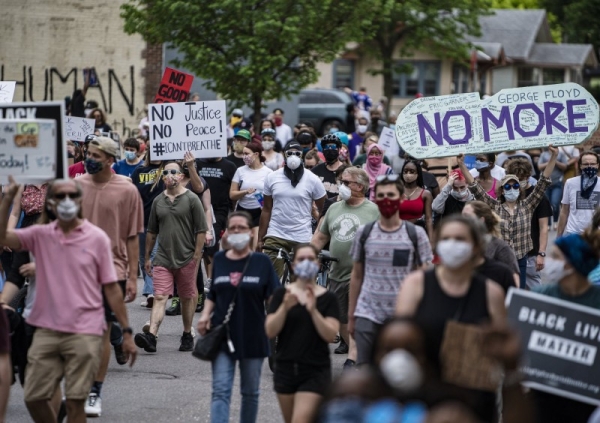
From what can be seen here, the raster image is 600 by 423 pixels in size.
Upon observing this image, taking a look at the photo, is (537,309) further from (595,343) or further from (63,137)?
(63,137)

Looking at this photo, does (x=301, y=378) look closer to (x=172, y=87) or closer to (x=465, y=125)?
(x=465, y=125)

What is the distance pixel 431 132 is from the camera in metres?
12.2

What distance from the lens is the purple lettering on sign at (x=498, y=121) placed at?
1229cm

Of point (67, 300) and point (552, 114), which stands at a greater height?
point (552, 114)

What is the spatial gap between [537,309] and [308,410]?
1410 mm

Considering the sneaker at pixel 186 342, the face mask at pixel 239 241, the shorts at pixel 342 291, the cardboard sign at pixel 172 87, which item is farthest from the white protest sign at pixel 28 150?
the cardboard sign at pixel 172 87

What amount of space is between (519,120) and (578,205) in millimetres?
1684

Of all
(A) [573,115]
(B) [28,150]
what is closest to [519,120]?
(A) [573,115]

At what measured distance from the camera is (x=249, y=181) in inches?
578

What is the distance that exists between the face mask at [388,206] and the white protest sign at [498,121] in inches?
142

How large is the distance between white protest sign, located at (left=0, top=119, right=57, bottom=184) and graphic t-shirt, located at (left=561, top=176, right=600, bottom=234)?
6764mm

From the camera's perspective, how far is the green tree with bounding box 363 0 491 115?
43.8 m

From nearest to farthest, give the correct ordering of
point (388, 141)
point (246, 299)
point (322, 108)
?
point (246, 299), point (388, 141), point (322, 108)

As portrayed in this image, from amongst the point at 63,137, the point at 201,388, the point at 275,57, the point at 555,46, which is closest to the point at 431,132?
the point at 201,388
